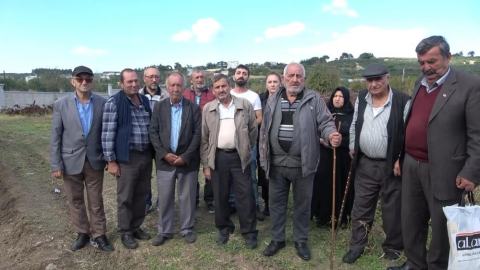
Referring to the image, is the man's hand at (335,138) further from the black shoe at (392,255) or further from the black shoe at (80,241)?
the black shoe at (80,241)

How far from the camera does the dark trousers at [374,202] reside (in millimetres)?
4027

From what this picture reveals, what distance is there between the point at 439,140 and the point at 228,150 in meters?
2.15

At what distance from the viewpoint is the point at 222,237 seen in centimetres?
461

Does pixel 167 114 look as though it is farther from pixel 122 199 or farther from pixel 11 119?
pixel 11 119

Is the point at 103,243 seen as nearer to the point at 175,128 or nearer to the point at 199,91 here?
the point at 175,128

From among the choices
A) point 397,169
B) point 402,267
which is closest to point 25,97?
point 397,169

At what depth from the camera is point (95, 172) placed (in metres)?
4.43

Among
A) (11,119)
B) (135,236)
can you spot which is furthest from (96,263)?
(11,119)

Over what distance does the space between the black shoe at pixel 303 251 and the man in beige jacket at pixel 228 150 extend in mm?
519

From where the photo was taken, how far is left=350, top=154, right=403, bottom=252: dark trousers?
4027mm

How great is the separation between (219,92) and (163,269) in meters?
2.01

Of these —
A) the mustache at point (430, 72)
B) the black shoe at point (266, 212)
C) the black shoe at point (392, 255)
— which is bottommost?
A: the black shoe at point (392, 255)

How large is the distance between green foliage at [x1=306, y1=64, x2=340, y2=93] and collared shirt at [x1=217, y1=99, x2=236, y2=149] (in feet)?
51.6

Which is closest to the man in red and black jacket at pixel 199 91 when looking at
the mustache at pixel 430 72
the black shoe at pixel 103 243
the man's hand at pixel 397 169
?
the black shoe at pixel 103 243
